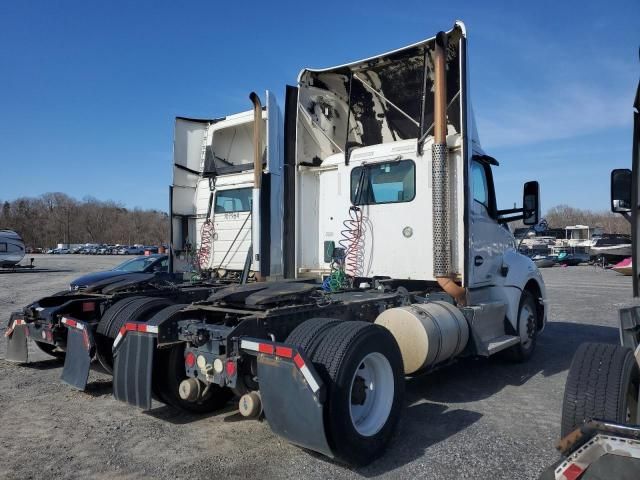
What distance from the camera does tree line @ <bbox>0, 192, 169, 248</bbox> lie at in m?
115

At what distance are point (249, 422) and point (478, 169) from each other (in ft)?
14.1

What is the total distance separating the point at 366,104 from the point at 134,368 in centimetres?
505

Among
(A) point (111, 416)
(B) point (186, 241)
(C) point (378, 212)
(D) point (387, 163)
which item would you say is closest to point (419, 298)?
(C) point (378, 212)

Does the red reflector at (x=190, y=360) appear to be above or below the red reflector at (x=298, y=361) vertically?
below

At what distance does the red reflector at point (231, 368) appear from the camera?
4.02 m

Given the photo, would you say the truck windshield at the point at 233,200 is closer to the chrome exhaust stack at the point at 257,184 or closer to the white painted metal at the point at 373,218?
the chrome exhaust stack at the point at 257,184

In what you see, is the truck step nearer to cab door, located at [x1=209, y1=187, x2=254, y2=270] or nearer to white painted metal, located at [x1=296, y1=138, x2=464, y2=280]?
white painted metal, located at [x1=296, y1=138, x2=464, y2=280]

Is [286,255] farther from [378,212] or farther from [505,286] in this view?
[505,286]

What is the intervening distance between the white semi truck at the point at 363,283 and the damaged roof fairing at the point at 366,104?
0.02 metres

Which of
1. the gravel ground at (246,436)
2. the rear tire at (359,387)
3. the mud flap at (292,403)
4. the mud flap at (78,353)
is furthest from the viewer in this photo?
the mud flap at (78,353)

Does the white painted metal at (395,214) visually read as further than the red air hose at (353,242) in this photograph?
No

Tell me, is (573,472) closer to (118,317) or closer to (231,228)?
(118,317)

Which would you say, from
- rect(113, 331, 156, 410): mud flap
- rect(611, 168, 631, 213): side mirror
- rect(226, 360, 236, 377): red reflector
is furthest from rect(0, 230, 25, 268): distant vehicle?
rect(611, 168, 631, 213): side mirror

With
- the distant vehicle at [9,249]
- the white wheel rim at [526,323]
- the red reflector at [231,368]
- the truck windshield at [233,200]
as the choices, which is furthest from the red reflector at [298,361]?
the distant vehicle at [9,249]
